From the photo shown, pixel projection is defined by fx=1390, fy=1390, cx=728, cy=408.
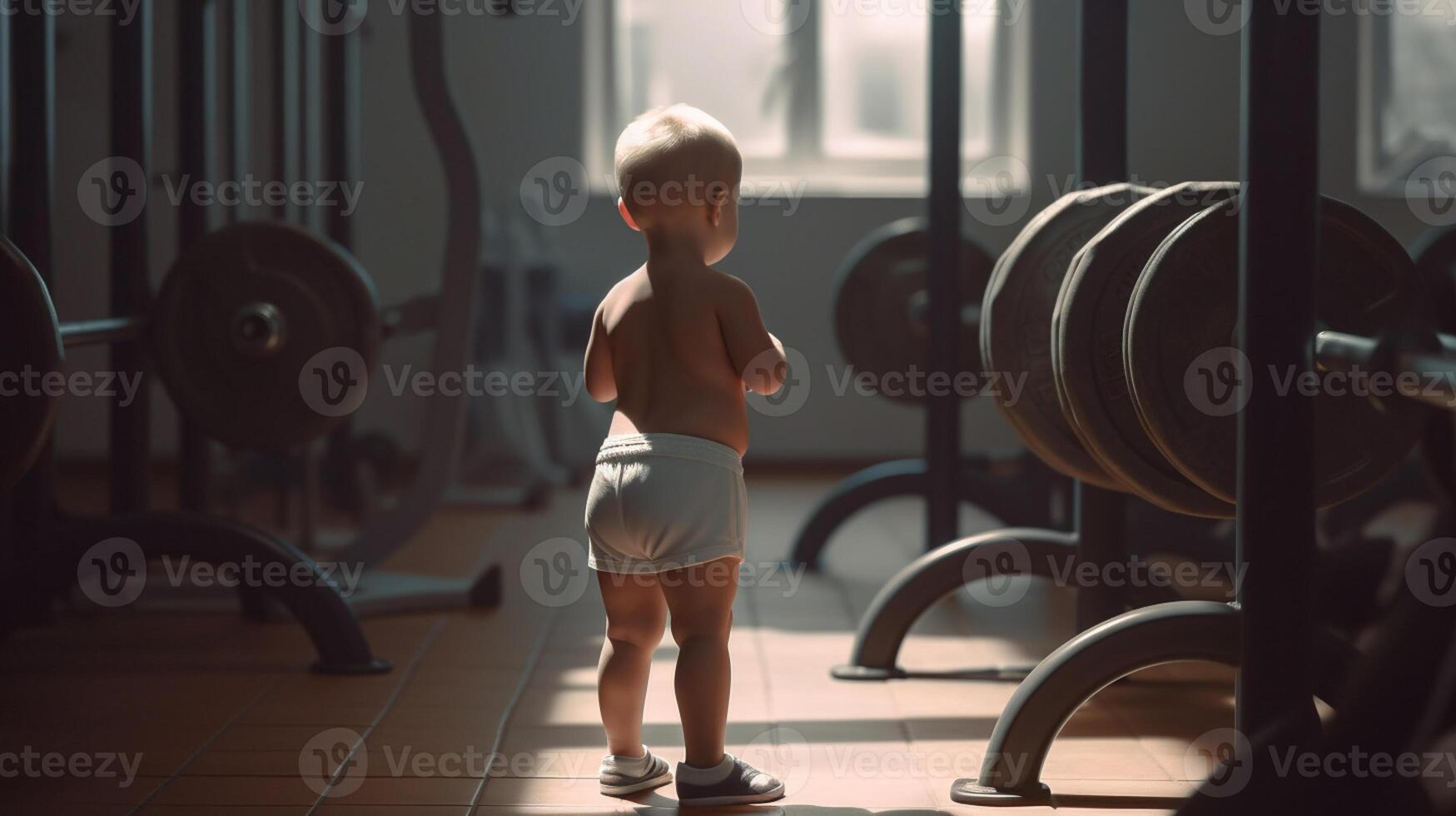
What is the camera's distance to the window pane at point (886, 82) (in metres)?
4.95

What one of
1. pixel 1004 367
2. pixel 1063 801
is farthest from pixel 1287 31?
pixel 1063 801

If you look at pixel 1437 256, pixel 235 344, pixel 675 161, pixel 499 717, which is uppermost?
pixel 675 161

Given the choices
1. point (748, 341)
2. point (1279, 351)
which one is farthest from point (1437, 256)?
point (748, 341)

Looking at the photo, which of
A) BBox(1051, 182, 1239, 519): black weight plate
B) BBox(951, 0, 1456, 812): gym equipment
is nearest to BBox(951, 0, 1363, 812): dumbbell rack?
BBox(951, 0, 1456, 812): gym equipment

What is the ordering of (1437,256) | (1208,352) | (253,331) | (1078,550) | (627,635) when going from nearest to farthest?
(1208,352)
(627,635)
(1078,550)
(253,331)
(1437,256)

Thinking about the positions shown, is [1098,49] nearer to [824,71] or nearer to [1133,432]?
[1133,432]

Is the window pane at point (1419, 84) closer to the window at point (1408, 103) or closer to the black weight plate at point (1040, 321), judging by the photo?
the window at point (1408, 103)

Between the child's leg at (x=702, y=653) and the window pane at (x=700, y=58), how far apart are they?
3.65 m

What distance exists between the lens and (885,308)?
9.59ft

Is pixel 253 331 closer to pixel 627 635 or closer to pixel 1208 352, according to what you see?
pixel 627 635

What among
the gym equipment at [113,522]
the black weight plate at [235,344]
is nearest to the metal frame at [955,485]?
the gym equipment at [113,522]

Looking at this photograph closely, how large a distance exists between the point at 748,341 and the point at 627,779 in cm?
49

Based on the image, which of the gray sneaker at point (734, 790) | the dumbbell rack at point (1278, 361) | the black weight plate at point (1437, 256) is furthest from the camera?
the black weight plate at point (1437, 256)

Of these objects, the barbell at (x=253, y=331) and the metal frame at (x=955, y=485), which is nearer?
the metal frame at (x=955, y=485)
